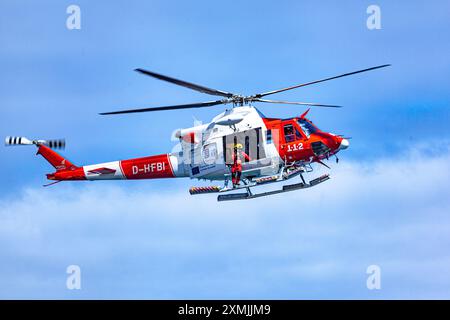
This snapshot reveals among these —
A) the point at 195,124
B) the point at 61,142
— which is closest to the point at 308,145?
the point at 195,124

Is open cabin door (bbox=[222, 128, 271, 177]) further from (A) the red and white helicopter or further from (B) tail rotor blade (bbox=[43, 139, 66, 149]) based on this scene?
(B) tail rotor blade (bbox=[43, 139, 66, 149])

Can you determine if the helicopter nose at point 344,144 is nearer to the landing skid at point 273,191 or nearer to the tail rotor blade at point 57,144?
the landing skid at point 273,191

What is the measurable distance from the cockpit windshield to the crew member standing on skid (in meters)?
3.56

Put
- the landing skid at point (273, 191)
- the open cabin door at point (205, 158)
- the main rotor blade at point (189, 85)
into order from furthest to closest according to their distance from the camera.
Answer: the open cabin door at point (205, 158) < the landing skid at point (273, 191) < the main rotor blade at point (189, 85)

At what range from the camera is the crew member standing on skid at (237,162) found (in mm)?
51125

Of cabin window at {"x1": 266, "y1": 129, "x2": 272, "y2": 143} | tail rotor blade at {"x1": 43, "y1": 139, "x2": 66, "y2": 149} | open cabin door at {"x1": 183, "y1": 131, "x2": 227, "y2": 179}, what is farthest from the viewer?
tail rotor blade at {"x1": 43, "y1": 139, "x2": 66, "y2": 149}

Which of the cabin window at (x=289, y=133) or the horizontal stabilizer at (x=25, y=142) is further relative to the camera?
the horizontal stabilizer at (x=25, y=142)

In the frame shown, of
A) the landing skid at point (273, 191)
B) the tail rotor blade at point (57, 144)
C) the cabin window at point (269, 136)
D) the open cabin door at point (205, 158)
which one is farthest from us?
the tail rotor blade at point (57, 144)

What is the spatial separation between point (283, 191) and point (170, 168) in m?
7.30

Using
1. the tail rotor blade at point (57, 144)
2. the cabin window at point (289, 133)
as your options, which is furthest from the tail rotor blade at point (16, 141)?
the cabin window at point (289, 133)

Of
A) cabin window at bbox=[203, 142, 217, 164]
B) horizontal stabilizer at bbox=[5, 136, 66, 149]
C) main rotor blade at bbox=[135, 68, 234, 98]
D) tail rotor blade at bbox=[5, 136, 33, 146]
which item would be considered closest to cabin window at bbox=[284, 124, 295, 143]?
main rotor blade at bbox=[135, 68, 234, 98]

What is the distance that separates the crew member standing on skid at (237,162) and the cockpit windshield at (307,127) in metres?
3.56

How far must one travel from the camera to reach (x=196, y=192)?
5106 centimetres

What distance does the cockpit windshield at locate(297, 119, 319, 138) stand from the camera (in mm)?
51562
